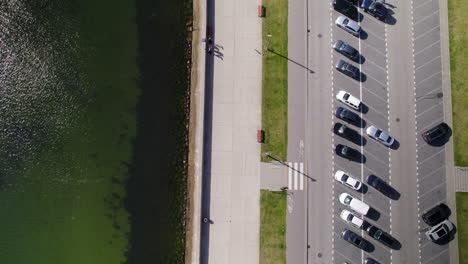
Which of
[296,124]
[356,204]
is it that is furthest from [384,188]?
[296,124]

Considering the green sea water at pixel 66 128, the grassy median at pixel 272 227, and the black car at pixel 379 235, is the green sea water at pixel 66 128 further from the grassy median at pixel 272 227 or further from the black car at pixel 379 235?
the black car at pixel 379 235

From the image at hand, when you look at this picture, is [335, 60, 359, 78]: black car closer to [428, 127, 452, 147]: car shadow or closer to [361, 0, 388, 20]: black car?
[361, 0, 388, 20]: black car

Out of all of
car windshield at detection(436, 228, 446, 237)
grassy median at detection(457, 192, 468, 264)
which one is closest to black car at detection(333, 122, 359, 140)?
grassy median at detection(457, 192, 468, 264)

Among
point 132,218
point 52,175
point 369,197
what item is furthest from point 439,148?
point 52,175

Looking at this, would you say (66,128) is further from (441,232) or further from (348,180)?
(441,232)

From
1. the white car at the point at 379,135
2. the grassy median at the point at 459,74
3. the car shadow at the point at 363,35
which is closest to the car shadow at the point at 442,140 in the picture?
the grassy median at the point at 459,74

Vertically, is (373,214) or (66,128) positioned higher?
(66,128)
